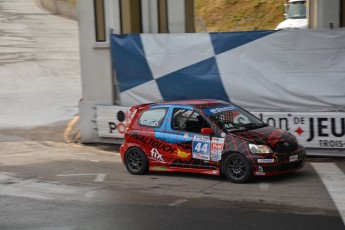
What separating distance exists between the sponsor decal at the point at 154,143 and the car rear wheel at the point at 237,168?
116cm

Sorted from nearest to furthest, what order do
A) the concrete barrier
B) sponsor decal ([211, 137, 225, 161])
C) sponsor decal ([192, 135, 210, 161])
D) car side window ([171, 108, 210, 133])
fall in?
1. sponsor decal ([211, 137, 225, 161])
2. sponsor decal ([192, 135, 210, 161])
3. car side window ([171, 108, 210, 133])
4. the concrete barrier

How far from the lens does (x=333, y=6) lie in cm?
1343

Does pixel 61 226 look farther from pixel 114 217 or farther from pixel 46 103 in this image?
pixel 46 103

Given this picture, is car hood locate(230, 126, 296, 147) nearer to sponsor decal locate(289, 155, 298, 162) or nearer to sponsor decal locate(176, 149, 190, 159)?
sponsor decal locate(289, 155, 298, 162)

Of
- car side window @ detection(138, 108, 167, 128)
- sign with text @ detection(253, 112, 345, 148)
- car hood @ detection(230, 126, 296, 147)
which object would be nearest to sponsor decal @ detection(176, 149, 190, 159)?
car side window @ detection(138, 108, 167, 128)

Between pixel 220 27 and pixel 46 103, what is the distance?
1794cm

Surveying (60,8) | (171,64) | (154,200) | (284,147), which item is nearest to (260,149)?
(284,147)

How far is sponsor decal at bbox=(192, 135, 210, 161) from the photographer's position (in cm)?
1026

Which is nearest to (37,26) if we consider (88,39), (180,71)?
(88,39)

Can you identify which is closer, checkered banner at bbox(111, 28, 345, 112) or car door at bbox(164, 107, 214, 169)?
car door at bbox(164, 107, 214, 169)

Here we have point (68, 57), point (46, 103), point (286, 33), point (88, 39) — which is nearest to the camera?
point (286, 33)

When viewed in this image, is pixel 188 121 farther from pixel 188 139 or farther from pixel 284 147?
pixel 284 147

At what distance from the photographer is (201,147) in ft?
33.9

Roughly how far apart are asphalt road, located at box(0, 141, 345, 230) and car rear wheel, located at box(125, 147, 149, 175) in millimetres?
161
